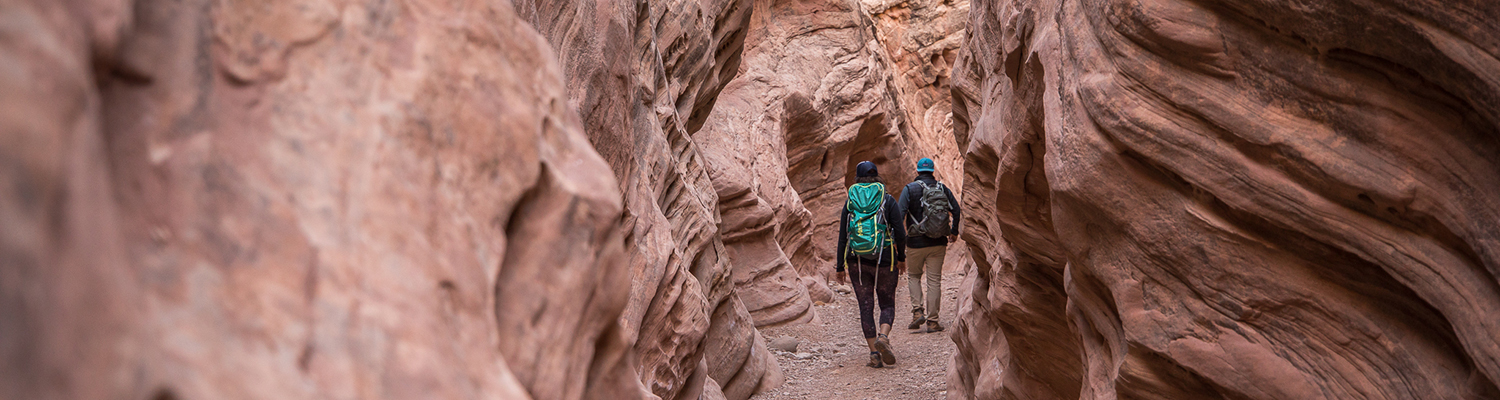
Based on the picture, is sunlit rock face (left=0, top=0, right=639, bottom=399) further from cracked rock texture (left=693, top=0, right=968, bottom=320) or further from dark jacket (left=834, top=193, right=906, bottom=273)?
cracked rock texture (left=693, top=0, right=968, bottom=320)

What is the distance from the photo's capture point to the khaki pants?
368 inches


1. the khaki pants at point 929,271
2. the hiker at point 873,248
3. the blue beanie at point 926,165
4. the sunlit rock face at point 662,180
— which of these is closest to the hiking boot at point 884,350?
the hiker at point 873,248

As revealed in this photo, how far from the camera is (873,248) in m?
8.53

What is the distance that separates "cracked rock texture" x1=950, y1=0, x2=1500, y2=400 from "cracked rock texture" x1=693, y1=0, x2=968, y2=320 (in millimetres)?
7002

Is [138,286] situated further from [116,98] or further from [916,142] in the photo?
[916,142]

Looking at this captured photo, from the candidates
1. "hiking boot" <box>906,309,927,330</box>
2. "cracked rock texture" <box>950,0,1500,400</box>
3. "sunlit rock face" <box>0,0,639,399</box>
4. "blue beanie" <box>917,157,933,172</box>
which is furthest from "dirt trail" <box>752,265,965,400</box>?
"sunlit rock face" <box>0,0,639,399</box>

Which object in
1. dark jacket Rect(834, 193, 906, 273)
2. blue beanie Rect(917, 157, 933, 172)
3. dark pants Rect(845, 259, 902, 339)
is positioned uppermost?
blue beanie Rect(917, 157, 933, 172)

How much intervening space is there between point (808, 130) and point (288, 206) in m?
14.7

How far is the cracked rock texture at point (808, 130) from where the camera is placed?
11633 mm

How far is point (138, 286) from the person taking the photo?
1.24 m

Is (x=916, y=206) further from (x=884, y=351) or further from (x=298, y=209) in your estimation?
(x=298, y=209)

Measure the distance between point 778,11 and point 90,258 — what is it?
15920 mm

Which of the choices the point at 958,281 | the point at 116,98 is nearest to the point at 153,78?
the point at 116,98

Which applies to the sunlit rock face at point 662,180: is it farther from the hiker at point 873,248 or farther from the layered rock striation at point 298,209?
the layered rock striation at point 298,209
